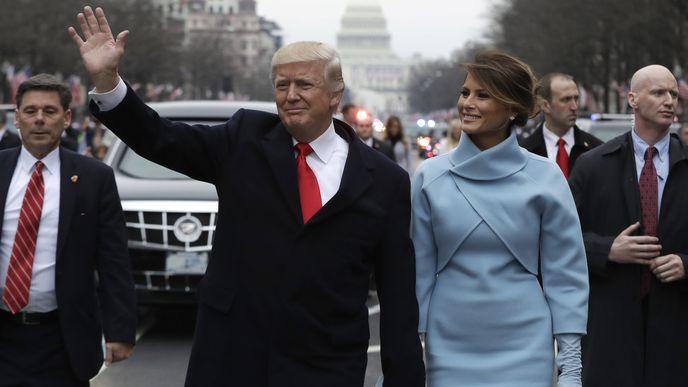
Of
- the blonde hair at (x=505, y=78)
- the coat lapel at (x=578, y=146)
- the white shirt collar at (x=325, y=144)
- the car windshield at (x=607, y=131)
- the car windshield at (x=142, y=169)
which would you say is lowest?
the car windshield at (x=607, y=131)

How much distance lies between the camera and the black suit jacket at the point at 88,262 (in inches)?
234

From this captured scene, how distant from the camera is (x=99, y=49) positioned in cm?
462

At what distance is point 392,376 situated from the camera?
15.5ft

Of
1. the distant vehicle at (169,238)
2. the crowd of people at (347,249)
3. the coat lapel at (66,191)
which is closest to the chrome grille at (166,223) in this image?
the distant vehicle at (169,238)

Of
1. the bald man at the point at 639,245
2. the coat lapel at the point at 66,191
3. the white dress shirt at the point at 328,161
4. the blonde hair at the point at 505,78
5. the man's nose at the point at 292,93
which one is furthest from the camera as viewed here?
the bald man at the point at 639,245

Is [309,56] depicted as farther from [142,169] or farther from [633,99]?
[142,169]

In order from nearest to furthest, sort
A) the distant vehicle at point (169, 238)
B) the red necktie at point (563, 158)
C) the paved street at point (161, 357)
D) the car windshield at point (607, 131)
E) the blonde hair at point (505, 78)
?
the blonde hair at point (505, 78)
the red necktie at point (563, 158)
the paved street at point (161, 357)
the distant vehicle at point (169, 238)
the car windshield at point (607, 131)

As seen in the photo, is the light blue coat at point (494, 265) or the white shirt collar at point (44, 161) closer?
the light blue coat at point (494, 265)

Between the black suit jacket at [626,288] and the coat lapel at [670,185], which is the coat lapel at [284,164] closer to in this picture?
the black suit jacket at [626,288]

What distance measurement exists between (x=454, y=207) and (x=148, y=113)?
1056 mm

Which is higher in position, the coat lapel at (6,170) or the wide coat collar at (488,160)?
the wide coat collar at (488,160)

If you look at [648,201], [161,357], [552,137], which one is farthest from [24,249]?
[161,357]

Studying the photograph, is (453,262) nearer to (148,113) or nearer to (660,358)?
(148,113)

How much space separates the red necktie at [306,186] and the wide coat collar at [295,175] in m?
0.04
